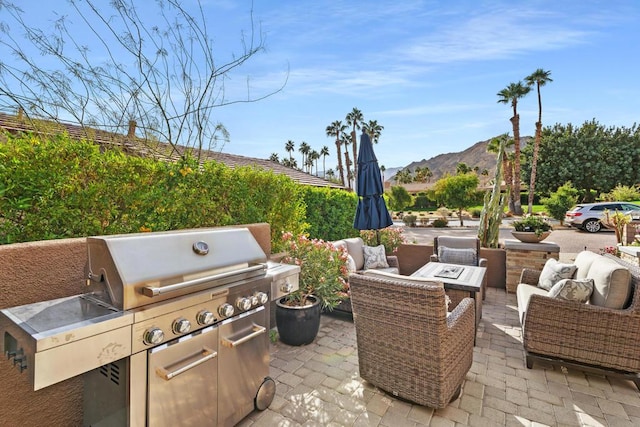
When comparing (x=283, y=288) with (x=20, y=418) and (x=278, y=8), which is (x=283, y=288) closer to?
(x=20, y=418)

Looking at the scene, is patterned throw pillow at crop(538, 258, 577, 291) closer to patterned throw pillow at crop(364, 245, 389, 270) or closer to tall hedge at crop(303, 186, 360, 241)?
patterned throw pillow at crop(364, 245, 389, 270)

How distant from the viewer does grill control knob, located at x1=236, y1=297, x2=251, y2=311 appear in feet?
6.66

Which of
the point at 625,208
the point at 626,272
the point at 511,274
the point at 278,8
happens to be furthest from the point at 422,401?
the point at 625,208

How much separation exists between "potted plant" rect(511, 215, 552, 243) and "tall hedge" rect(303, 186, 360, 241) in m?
3.40

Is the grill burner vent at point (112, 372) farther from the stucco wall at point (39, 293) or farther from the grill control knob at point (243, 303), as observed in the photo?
the grill control knob at point (243, 303)

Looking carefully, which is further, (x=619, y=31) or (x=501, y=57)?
(x=501, y=57)

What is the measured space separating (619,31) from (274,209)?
6.55 m

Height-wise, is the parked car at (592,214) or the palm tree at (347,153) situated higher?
the palm tree at (347,153)

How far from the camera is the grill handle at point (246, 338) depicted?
196 cm

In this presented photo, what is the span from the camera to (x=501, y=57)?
6559 millimetres

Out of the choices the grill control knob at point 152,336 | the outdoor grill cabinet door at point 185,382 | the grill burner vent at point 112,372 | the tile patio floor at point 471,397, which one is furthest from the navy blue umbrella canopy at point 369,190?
the grill burner vent at point 112,372

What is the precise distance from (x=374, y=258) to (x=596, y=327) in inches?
127

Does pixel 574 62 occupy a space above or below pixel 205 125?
above

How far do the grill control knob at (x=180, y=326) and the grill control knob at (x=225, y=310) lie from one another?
0.80ft
